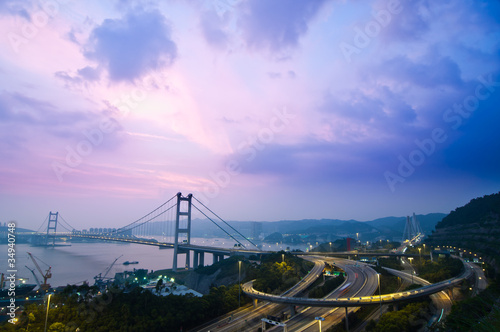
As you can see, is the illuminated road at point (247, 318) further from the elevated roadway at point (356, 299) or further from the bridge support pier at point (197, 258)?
the bridge support pier at point (197, 258)

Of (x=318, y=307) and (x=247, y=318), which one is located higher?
(x=318, y=307)

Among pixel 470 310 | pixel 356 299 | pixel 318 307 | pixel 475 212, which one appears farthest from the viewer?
pixel 475 212

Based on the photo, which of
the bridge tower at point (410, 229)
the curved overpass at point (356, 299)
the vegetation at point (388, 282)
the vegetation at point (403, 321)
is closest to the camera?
the vegetation at point (403, 321)

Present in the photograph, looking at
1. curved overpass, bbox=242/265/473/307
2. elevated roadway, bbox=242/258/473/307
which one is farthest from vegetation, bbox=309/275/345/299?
curved overpass, bbox=242/265/473/307

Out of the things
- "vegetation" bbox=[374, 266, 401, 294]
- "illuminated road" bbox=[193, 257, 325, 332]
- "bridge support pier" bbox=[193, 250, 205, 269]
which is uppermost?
"vegetation" bbox=[374, 266, 401, 294]

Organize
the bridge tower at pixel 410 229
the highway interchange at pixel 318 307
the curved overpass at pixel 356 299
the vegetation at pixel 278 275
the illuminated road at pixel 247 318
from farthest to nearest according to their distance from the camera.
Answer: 1. the bridge tower at pixel 410 229
2. the vegetation at pixel 278 275
3. the illuminated road at pixel 247 318
4. the highway interchange at pixel 318 307
5. the curved overpass at pixel 356 299

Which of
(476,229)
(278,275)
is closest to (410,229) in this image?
(476,229)

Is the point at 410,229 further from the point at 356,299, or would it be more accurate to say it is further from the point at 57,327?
the point at 57,327

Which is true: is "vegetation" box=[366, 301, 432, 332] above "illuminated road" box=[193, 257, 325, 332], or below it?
above

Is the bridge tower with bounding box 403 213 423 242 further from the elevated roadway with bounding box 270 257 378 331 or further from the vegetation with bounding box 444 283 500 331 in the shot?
the vegetation with bounding box 444 283 500 331

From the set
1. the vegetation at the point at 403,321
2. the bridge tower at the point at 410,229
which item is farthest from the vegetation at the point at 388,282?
the bridge tower at the point at 410,229

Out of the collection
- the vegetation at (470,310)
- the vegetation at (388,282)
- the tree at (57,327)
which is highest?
the vegetation at (470,310)

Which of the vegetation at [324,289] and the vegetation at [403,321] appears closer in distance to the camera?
the vegetation at [403,321]
